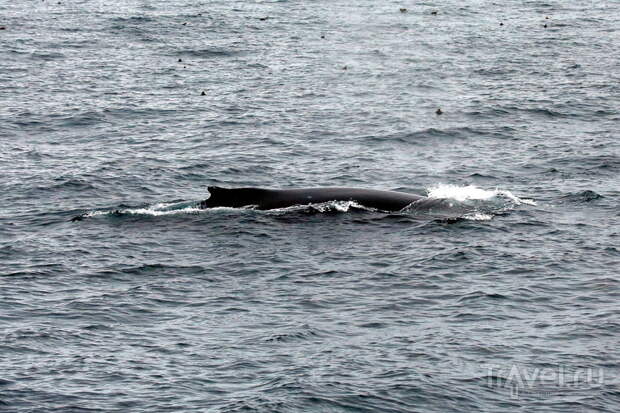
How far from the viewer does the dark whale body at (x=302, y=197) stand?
37.4 meters

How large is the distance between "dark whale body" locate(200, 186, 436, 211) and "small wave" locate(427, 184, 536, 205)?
165cm

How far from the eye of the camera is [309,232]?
35719mm

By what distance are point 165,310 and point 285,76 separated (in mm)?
34055

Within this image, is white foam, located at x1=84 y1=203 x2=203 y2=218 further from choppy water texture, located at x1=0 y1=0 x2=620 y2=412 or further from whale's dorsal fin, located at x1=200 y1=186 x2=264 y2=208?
whale's dorsal fin, located at x1=200 y1=186 x2=264 y2=208

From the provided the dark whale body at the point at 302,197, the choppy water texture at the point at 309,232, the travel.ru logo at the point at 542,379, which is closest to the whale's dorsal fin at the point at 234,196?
the dark whale body at the point at 302,197

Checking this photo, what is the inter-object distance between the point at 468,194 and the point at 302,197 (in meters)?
6.13

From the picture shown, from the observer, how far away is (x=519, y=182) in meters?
42.3

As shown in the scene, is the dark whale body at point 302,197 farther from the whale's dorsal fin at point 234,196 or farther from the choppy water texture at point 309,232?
the choppy water texture at point 309,232

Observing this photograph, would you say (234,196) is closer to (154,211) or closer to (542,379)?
(154,211)

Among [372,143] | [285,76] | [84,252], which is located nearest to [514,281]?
[84,252]

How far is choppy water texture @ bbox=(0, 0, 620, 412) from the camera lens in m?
26.0

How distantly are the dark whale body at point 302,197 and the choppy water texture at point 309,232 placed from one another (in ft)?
1.38

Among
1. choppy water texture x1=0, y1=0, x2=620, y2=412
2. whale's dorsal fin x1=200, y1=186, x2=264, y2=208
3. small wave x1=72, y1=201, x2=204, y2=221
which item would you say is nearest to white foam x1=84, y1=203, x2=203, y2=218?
small wave x1=72, y1=201, x2=204, y2=221

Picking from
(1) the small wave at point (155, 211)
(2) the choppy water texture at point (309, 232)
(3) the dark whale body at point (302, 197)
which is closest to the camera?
(2) the choppy water texture at point (309, 232)
